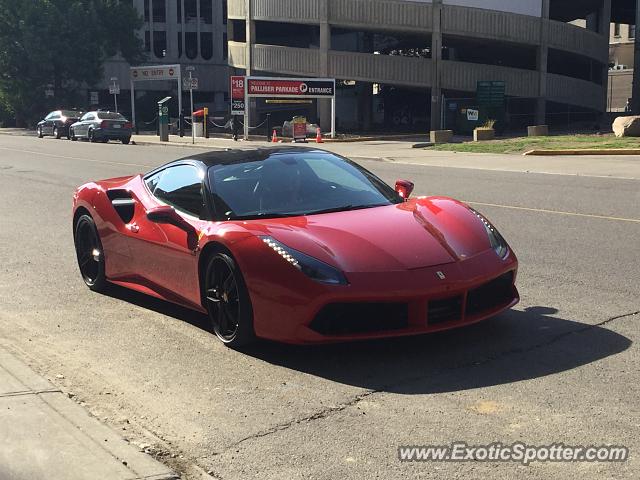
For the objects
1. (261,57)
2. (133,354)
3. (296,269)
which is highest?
(261,57)

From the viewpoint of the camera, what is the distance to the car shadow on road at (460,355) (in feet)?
16.4

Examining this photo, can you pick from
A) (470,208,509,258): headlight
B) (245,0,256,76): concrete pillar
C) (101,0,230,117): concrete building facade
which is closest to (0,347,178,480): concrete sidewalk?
(470,208,509,258): headlight

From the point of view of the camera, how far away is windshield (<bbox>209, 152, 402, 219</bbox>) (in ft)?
20.2

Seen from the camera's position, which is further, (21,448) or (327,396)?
(327,396)

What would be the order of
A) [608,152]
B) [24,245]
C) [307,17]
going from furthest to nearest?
[307,17]
[608,152]
[24,245]

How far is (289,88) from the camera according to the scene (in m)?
39.9

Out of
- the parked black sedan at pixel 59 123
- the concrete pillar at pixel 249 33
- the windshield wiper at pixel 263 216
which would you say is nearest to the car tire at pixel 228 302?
the windshield wiper at pixel 263 216

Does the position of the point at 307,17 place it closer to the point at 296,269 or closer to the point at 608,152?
the point at 608,152

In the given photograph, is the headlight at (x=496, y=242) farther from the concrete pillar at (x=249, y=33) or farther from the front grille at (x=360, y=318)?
the concrete pillar at (x=249, y=33)

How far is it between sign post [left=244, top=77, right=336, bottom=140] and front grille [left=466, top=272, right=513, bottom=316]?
1353 inches

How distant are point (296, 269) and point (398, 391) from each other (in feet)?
3.33

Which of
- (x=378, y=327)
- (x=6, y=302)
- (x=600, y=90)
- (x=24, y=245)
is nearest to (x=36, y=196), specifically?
(x=24, y=245)

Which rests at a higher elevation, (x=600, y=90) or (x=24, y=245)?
(x=600, y=90)

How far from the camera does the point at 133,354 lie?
581 centimetres
